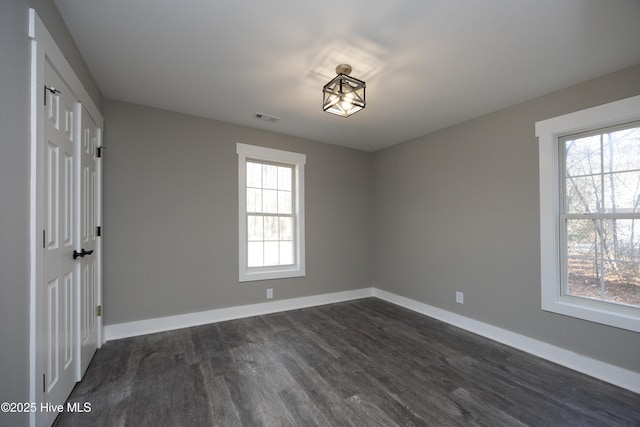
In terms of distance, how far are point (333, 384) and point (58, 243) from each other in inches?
83.8

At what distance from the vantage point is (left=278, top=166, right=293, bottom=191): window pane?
13.2 ft

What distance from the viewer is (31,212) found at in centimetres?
136

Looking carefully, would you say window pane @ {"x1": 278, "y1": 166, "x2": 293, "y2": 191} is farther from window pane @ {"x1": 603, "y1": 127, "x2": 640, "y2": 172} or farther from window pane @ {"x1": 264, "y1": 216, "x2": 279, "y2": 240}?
window pane @ {"x1": 603, "y1": 127, "x2": 640, "y2": 172}

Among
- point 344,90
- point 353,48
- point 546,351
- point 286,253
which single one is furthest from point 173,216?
point 546,351

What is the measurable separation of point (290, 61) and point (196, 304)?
2.87m

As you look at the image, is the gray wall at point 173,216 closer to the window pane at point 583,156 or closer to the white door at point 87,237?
the white door at point 87,237

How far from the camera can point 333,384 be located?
211 cm

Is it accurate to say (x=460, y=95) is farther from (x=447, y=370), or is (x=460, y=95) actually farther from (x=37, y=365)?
(x=37, y=365)

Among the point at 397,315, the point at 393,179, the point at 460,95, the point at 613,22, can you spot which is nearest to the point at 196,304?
the point at 397,315

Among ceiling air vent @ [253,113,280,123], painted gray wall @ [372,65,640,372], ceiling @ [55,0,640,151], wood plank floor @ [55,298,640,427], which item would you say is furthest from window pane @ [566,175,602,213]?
ceiling air vent @ [253,113,280,123]

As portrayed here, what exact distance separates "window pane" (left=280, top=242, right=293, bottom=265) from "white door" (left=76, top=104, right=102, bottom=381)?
83.0 inches

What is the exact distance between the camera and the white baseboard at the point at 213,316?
2.90 m

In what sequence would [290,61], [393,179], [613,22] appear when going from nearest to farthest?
[613,22], [290,61], [393,179]

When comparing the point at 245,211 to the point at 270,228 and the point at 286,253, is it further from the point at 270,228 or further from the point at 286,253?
the point at 286,253
